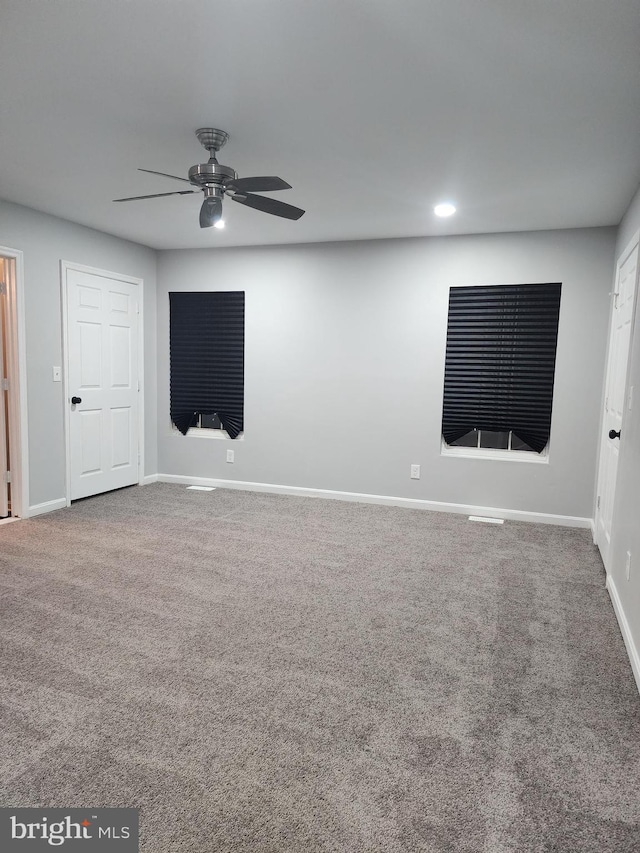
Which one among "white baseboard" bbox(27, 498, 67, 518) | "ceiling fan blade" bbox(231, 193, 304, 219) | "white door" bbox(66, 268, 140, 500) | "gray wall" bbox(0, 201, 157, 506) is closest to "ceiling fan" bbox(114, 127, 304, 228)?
"ceiling fan blade" bbox(231, 193, 304, 219)

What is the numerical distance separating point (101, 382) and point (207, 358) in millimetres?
1072

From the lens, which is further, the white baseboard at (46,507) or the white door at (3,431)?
the white baseboard at (46,507)

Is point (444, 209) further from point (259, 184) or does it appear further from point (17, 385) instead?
point (17, 385)

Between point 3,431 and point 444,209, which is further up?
point 444,209

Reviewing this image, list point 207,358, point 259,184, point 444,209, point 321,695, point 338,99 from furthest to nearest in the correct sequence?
point 207,358, point 444,209, point 259,184, point 338,99, point 321,695

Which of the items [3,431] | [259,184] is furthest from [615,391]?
[3,431]

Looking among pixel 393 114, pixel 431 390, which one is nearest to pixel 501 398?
pixel 431 390

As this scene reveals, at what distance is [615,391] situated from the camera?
3.68 meters

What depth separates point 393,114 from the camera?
243 centimetres

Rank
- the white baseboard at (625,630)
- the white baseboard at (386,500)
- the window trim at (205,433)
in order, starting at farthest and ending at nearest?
the window trim at (205,433) → the white baseboard at (386,500) → the white baseboard at (625,630)

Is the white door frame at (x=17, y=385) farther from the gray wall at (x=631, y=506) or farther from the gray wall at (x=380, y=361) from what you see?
the gray wall at (x=631, y=506)

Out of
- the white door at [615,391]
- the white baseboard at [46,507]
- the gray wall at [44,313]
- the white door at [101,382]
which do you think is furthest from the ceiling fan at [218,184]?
the white baseboard at [46,507]

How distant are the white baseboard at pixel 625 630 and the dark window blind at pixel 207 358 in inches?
142

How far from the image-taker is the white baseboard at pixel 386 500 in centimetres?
451
